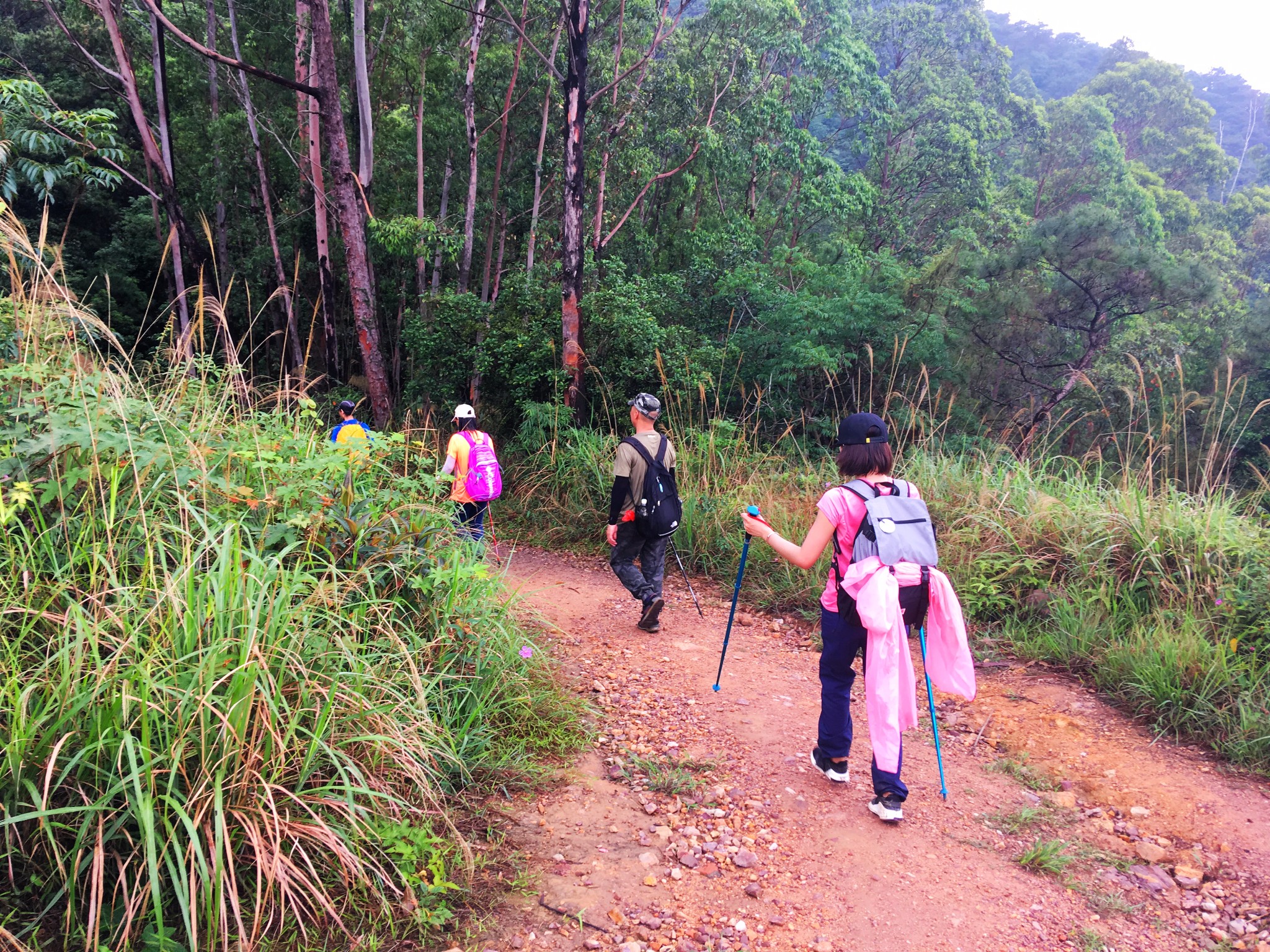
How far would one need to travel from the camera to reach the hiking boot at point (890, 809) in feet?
9.53

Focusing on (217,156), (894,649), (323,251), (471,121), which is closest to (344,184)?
(323,251)

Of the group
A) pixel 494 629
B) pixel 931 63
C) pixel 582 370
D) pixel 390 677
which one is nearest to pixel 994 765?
pixel 494 629

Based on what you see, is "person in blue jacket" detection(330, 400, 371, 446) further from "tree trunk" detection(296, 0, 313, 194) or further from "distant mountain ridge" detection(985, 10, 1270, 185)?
"distant mountain ridge" detection(985, 10, 1270, 185)

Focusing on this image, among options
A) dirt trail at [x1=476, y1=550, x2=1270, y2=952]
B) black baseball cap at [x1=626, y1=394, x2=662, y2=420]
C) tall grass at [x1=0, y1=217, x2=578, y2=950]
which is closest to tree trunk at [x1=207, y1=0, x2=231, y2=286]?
black baseball cap at [x1=626, y1=394, x2=662, y2=420]

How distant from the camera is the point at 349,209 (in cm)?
797

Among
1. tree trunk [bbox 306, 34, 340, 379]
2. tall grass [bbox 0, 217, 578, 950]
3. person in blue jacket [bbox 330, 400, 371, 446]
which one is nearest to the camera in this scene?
tall grass [bbox 0, 217, 578, 950]

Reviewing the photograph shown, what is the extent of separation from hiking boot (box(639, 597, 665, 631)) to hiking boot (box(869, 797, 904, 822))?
2.09 m

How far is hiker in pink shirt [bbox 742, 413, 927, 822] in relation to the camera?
2.91m

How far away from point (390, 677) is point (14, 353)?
212 centimetres

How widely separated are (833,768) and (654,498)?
1984 mm

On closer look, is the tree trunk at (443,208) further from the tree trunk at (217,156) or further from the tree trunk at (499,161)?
the tree trunk at (217,156)

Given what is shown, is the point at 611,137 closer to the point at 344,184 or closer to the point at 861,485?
the point at 344,184

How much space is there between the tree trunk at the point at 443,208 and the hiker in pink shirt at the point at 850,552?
12.6 m

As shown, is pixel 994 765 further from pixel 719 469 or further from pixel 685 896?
pixel 719 469
